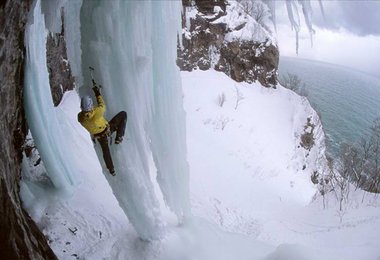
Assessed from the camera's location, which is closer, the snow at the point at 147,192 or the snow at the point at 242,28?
the snow at the point at 147,192

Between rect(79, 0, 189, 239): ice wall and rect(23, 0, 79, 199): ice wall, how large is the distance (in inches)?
22.8

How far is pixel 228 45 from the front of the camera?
17.2 metres

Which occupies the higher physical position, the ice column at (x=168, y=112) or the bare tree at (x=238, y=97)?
the ice column at (x=168, y=112)

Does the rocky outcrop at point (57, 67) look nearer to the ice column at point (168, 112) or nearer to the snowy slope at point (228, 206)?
the snowy slope at point (228, 206)

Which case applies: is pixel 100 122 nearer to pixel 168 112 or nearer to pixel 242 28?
pixel 168 112

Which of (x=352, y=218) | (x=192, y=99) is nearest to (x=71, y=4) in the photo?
(x=352, y=218)

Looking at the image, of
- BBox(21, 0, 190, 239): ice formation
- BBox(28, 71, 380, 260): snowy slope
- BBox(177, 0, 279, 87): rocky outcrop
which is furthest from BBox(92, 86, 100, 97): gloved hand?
BBox(177, 0, 279, 87): rocky outcrop

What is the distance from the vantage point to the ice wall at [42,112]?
13.7 feet

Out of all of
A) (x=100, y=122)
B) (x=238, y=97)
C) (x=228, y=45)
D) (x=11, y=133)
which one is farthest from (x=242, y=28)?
(x=11, y=133)

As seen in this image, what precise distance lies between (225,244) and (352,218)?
350 cm

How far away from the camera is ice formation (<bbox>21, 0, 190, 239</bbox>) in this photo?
4.02 m

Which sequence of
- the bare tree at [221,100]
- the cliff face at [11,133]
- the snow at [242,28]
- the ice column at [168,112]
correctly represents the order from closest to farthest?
1. the cliff face at [11,133]
2. the ice column at [168,112]
3. the bare tree at [221,100]
4. the snow at [242,28]

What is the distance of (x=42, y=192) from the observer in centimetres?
531

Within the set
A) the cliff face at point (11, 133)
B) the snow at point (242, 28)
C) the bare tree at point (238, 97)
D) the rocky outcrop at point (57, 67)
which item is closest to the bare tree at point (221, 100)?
the bare tree at point (238, 97)
